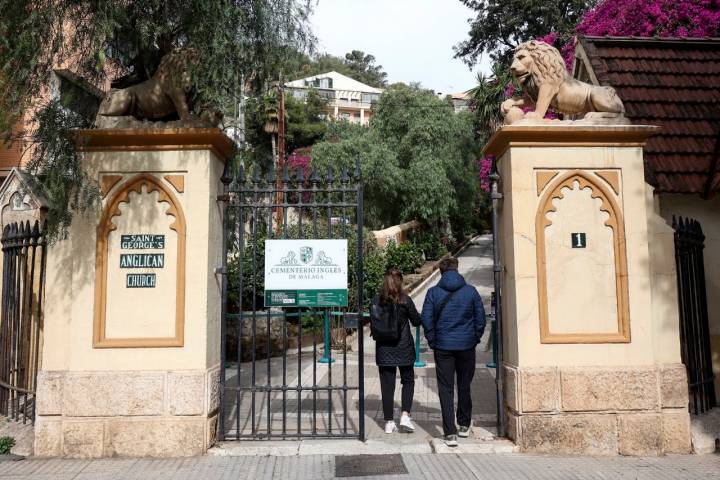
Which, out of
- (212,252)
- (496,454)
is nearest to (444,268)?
(496,454)

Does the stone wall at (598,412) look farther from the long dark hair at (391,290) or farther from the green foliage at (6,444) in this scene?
the green foliage at (6,444)

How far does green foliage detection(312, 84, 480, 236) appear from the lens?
2636 cm

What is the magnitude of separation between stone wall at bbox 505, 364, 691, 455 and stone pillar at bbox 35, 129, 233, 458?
326cm

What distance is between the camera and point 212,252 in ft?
18.3

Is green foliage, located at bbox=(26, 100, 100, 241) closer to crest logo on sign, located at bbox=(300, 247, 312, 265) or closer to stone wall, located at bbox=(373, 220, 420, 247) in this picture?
crest logo on sign, located at bbox=(300, 247, 312, 265)

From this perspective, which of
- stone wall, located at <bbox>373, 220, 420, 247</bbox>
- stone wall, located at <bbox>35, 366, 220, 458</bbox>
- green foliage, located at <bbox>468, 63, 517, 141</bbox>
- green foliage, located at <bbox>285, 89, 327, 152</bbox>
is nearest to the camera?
stone wall, located at <bbox>35, 366, 220, 458</bbox>

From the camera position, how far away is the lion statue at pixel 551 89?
18.6ft

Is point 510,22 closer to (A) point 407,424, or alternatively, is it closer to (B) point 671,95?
(B) point 671,95

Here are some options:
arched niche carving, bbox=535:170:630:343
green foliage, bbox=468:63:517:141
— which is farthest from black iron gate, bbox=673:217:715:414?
green foliage, bbox=468:63:517:141

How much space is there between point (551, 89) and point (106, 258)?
505 centimetres

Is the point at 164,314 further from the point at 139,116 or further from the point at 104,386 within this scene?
the point at 139,116

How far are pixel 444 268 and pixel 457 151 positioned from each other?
2368 centimetres

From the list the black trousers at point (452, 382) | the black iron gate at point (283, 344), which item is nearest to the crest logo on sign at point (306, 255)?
the black iron gate at point (283, 344)

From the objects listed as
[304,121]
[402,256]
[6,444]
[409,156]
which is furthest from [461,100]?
[6,444]
